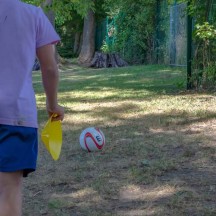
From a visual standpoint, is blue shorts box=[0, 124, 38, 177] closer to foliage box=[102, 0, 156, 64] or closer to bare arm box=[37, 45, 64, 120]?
bare arm box=[37, 45, 64, 120]

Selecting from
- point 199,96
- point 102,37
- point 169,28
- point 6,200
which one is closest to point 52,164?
point 6,200

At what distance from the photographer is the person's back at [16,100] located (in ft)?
8.94

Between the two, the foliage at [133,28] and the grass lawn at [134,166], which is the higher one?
the foliage at [133,28]

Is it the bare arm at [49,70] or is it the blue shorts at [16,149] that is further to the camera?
the bare arm at [49,70]

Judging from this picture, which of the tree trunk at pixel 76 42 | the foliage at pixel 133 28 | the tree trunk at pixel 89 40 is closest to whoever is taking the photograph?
the foliage at pixel 133 28

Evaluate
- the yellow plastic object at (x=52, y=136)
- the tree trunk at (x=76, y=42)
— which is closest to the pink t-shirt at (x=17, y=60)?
the yellow plastic object at (x=52, y=136)

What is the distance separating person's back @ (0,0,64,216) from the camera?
2725 mm

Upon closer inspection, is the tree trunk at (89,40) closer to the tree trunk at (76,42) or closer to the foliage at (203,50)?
the tree trunk at (76,42)

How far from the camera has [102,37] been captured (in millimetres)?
30766

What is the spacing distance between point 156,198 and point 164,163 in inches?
40.5

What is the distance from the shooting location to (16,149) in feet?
8.93

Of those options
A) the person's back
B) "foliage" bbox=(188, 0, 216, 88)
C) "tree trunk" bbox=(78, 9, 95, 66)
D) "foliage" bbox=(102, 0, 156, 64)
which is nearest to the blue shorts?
the person's back

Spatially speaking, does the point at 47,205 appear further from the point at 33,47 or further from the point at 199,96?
the point at 199,96

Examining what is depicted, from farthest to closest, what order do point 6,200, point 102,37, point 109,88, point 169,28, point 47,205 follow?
point 102,37 → point 169,28 → point 109,88 → point 47,205 → point 6,200
